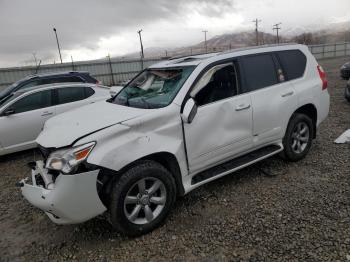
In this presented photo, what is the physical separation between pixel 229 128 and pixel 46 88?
4.72 metres

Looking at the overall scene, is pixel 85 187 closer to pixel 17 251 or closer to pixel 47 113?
pixel 17 251

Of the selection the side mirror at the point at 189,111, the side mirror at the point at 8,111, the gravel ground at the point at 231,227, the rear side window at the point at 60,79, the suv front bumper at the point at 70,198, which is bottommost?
the gravel ground at the point at 231,227

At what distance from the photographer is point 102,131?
2969 mm

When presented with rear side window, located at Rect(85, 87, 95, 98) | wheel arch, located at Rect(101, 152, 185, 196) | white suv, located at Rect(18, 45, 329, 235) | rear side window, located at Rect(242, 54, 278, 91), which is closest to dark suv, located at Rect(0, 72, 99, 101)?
rear side window, located at Rect(85, 87, 95, 98)

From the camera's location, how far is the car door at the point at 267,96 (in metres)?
4.03

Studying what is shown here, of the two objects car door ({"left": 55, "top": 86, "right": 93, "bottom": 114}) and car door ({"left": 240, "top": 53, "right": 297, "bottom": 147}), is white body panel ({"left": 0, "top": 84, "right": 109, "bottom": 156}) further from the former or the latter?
car door ({"left": 240, "top": 53, "right": 297, "bottom": 147})

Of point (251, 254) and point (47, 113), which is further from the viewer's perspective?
point (47, 113)

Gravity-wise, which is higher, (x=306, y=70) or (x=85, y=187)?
(x=306, y=70)

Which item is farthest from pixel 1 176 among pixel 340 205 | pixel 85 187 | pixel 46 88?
pixel 340 205

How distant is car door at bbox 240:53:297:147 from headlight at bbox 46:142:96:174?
2224mm

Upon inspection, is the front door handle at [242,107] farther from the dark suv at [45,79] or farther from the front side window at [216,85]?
the dark suv at [45,79]

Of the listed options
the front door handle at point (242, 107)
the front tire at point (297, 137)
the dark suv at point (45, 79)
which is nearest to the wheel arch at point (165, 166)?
the front door handle at point (242, 107)

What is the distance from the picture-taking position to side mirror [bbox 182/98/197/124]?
10.6 feet

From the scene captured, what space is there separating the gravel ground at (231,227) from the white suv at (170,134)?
339mm
